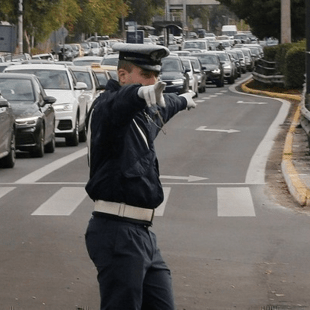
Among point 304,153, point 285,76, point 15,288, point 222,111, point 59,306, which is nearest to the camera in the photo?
point 59,306

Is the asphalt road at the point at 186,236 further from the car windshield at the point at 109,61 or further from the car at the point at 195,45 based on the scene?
the car at the point at 195,45

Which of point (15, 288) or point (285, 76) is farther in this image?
point (285, 76)

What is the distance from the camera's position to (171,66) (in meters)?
45.5

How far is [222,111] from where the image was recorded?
124 ft

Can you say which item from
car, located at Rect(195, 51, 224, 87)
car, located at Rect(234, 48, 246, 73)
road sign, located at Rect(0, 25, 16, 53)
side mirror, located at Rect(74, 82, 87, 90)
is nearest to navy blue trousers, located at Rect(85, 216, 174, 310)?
side mirror, located at Rect(74, 82, 87, 90)

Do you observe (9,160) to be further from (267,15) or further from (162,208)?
(267,15)

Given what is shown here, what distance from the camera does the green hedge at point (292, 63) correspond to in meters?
44.5

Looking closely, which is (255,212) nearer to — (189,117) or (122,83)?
(122,83)

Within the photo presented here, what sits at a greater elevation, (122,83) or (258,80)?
(122,83)

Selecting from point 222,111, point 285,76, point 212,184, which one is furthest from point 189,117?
point 212,184

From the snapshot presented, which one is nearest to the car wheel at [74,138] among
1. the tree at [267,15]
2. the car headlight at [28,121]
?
the car headlight at [28,121]

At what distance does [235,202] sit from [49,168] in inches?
218

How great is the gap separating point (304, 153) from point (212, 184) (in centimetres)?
466

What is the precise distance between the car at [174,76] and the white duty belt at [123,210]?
118 ft
